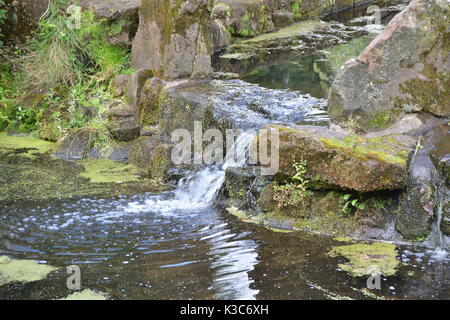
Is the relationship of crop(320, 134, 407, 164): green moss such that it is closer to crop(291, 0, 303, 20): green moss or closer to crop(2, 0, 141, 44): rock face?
crop(2, 0, 141, 44): rock face

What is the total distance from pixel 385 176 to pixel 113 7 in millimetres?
7138

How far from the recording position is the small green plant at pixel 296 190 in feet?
21.0

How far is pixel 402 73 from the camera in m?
7.19

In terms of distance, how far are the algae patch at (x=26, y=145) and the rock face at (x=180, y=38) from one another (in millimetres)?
2139

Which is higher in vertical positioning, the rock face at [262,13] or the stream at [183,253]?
the rock face at [262,13]

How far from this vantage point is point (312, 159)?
6336mm

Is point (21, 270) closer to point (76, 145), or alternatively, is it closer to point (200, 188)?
point (200, 188)

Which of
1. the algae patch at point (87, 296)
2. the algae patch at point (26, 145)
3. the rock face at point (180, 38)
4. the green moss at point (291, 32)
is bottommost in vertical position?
the algae patch at point (87, 296)

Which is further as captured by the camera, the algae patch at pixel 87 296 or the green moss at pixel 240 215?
the green moss at pixel 240 215

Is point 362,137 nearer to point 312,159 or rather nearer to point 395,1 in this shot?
point 312,159

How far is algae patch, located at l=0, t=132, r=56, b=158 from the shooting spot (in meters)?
9.29

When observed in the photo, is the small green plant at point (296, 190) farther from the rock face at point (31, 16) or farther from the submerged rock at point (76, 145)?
the rock face at point (31, 16)

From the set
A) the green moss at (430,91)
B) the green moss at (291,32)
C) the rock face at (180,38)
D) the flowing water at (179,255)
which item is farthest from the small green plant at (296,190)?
the green moss at (291,32)

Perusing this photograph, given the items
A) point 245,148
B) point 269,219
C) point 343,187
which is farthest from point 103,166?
point 343,187
